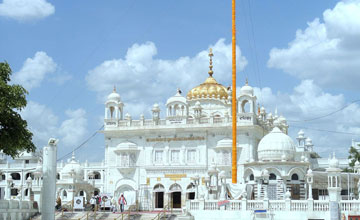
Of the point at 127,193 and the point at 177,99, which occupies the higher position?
the point at 177,99

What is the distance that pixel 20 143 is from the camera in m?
27.2

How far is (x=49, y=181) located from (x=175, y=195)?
21341 mm

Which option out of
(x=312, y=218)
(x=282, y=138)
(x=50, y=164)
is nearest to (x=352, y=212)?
(x=312, y=218)

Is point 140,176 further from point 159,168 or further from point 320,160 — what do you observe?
point 320,160

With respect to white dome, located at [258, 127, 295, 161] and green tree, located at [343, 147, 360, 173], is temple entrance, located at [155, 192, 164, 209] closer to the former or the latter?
white dome, located at [258, 127, 295, 161]

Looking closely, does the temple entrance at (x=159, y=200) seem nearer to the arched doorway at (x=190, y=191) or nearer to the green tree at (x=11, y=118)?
the arched doorway at (x=190, y=191)

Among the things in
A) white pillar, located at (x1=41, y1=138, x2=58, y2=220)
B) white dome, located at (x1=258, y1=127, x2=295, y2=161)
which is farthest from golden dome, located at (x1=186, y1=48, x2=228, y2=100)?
white pillar, located at (x1=41, y1=138, x2=58, y2=220)

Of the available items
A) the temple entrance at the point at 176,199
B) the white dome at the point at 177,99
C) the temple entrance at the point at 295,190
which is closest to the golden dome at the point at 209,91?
the white dome at the point at 177,99

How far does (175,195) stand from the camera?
4925 cm

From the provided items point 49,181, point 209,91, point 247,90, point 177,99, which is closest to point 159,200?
point 177,99

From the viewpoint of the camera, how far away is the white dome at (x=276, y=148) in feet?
132

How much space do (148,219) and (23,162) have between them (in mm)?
36962

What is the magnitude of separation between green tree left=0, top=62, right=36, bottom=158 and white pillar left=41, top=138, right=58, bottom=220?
170cm

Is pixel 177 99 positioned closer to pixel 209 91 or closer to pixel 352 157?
pixel 209 91
